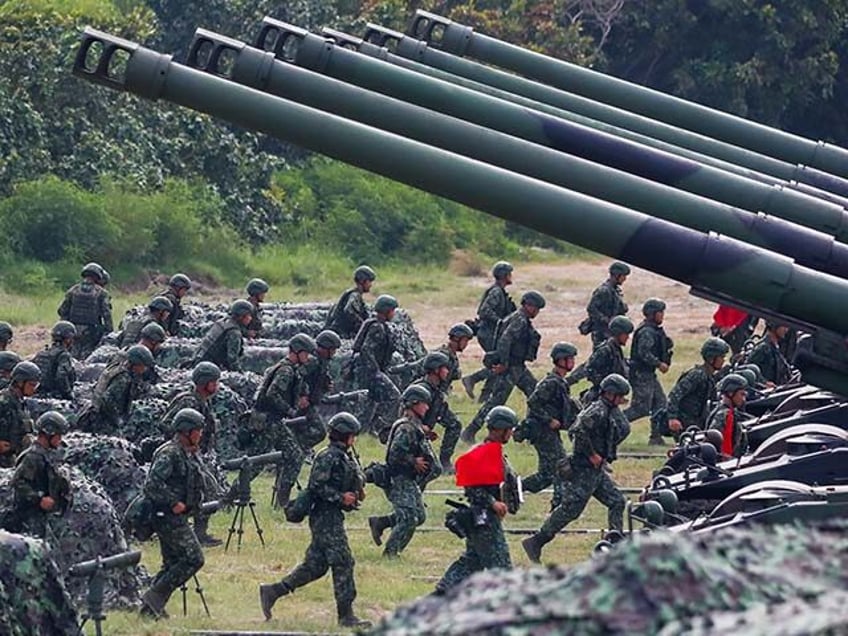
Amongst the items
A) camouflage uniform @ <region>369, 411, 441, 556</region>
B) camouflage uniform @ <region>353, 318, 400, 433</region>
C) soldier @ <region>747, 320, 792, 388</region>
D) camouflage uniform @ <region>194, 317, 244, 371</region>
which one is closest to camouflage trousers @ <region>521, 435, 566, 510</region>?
camouflage uniform @ <region>369, 411, 441, 556</region>

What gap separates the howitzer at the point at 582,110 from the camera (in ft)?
48.9

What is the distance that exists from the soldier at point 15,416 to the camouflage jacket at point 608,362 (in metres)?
6.67

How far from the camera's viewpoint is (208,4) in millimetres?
37656

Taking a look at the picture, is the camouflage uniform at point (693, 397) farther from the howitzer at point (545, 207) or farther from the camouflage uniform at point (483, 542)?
the howitzer at point (545, 207)

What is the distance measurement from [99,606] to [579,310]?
21.0m

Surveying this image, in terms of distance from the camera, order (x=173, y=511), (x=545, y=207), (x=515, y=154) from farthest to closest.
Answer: (x=173, y=511)
(x=515, y=154)
(x=545, y=207)

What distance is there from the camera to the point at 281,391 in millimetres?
19016

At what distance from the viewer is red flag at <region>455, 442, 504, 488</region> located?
14.5m

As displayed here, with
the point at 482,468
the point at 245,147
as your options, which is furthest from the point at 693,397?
the point at 245,147

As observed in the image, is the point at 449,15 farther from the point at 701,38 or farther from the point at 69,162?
the point at 69,162

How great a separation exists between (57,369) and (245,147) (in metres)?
16.0

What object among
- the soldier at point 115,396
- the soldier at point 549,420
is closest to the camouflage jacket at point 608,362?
the soldier at point 549,420

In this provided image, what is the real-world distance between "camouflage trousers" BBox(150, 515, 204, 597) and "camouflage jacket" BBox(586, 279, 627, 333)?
440 inches

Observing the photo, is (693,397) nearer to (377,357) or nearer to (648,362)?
(648,362)
